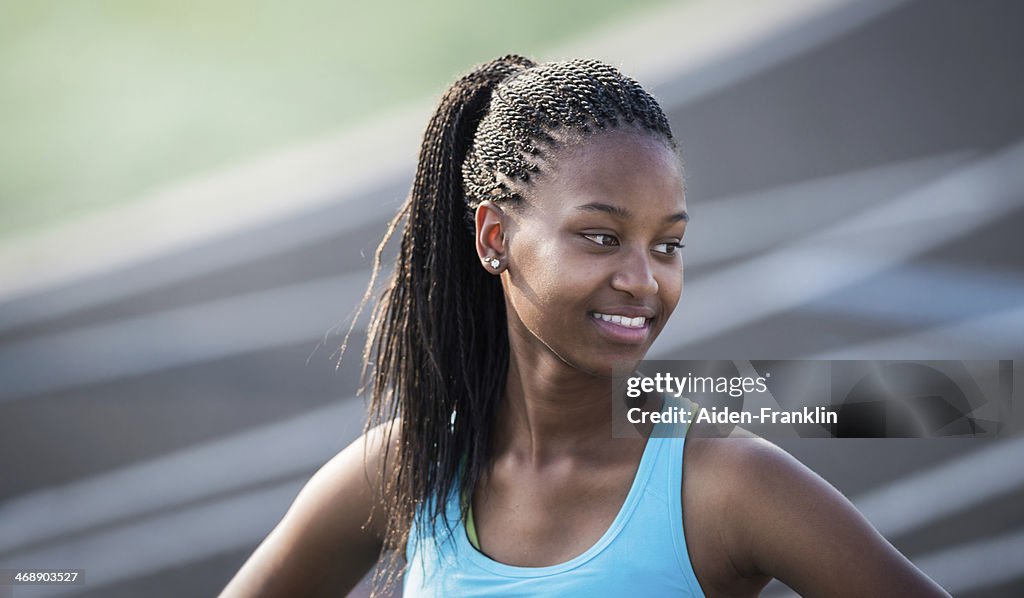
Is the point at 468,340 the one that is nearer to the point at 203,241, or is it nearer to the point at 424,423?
the point at 424,423

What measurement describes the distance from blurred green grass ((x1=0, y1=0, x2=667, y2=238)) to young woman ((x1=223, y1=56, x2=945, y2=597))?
65.3 inches

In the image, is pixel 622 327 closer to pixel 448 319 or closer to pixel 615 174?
pixel 615 174

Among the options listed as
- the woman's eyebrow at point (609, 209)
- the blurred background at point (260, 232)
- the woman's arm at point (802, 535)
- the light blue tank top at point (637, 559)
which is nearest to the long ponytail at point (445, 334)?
the light blue tank top at point (637, 559)

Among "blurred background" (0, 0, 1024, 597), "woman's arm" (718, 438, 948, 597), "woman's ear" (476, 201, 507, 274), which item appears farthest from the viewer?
"blurred background" (0, 0, 1024, 597)

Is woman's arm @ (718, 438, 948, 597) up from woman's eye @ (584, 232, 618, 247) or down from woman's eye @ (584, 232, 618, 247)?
down

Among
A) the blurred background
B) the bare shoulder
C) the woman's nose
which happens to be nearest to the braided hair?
the woman's nose

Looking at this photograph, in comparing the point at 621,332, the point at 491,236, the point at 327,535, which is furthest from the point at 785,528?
the point at 327,535

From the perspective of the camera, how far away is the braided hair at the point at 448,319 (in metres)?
1.56

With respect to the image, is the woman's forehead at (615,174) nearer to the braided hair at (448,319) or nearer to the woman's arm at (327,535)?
the braided hair at (448,319)

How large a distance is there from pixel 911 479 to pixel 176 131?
241 cm

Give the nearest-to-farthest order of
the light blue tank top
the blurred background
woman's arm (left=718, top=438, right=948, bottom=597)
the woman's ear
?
woman's arm (left=718, top=438, right=948, bottom=597) < the light blue tank top < the woman's ear < the blurred background

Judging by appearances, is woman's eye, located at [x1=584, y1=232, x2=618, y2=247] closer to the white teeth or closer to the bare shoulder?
the white teeth

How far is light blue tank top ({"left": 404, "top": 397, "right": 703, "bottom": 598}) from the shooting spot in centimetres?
133

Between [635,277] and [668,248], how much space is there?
84 millimetres
